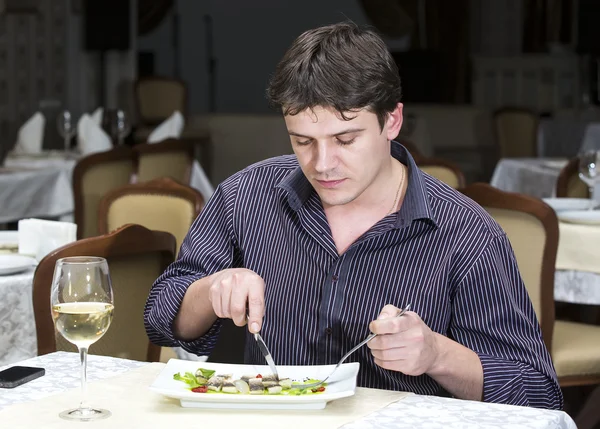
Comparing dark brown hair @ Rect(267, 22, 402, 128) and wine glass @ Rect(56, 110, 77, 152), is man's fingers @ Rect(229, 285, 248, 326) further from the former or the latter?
wine glass @ Rect(56, 110, 77, 152)

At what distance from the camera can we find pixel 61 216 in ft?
19.0

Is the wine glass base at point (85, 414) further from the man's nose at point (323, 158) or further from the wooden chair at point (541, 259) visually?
the wooden chair at point (541, 259)

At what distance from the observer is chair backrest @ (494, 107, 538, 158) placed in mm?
9078

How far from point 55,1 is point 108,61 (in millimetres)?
1347

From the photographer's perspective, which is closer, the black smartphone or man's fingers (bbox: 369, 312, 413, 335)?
man's fingers (bbox: 369, 312, 413, 335)

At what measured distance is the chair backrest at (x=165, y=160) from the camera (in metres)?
5.23

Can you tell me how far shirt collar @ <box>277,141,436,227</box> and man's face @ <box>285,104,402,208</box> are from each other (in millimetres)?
118

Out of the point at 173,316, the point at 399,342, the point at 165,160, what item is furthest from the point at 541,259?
the point at 165,160

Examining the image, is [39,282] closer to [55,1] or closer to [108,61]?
[55,1]

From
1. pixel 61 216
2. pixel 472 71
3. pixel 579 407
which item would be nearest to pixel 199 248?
pixel 579 407

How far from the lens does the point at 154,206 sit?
355cm

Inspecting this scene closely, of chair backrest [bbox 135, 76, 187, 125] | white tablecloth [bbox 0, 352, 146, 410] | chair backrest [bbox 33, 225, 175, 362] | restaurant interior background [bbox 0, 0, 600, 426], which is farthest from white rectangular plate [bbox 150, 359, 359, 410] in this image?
chair backrest [bbox 135, 76, 187, 125]

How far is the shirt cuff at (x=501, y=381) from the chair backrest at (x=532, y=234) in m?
1.43

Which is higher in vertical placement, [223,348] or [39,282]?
[39,282]
